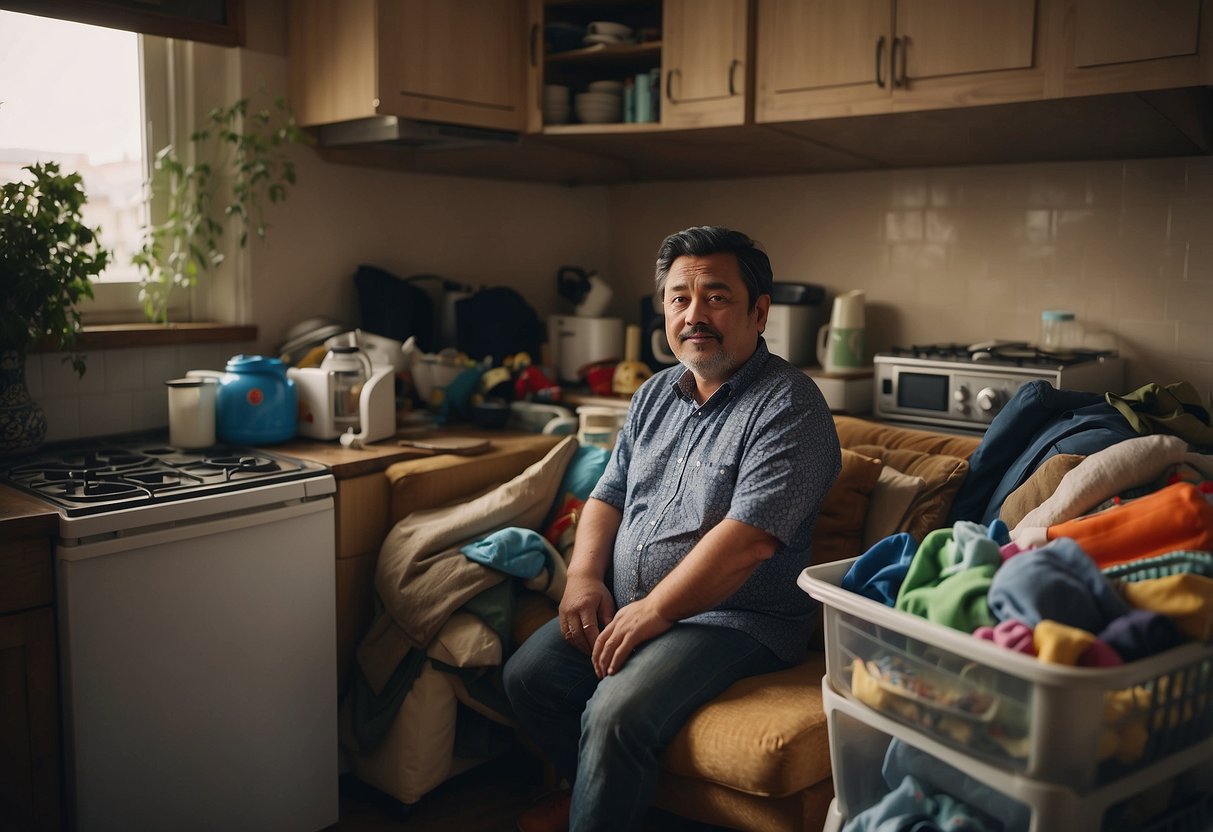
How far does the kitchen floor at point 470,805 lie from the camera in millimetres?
2309

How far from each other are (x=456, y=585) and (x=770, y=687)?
714mm

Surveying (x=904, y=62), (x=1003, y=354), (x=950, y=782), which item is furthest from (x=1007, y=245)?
(x=950, y=782)

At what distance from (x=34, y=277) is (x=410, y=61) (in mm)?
1036

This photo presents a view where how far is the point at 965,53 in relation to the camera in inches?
88.3

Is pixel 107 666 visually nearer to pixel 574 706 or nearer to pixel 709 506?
pixel 574 706

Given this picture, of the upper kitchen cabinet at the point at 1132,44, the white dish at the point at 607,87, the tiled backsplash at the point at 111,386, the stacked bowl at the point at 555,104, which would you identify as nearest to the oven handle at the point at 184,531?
the tiled backsplash at the point at 111,386

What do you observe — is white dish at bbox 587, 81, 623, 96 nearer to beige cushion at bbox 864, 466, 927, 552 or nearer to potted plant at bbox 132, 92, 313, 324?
potted plant at bbox 132, 92, 313, 324

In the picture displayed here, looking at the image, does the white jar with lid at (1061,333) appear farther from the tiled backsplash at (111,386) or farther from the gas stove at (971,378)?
the tiled backsplash at (111,386)

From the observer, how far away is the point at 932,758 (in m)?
1.43

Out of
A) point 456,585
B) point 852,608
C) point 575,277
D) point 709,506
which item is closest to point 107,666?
point 456,585

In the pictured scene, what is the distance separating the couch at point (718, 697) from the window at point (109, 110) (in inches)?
36.0

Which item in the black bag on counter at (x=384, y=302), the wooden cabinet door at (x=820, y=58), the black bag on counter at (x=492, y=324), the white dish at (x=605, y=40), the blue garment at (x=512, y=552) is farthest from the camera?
the black bag on counter at (x=492, y=324)

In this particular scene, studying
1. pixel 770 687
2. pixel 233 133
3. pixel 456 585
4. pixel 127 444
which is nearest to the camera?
pixel 770 687

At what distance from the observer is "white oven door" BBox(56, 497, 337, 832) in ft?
6.30
